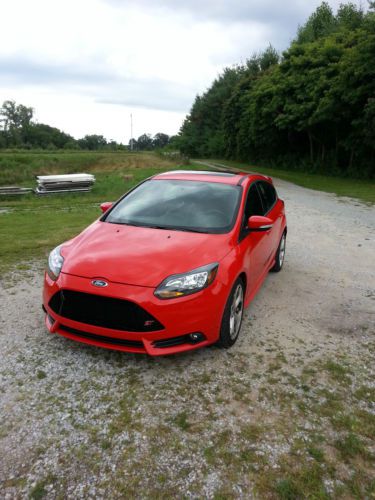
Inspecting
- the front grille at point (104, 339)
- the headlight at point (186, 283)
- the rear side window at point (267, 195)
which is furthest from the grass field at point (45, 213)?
the rear side window at point (267, 195)

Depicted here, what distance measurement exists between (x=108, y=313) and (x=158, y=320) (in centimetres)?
42

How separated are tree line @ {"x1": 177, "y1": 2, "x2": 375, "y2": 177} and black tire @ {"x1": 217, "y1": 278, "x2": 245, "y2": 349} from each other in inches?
754

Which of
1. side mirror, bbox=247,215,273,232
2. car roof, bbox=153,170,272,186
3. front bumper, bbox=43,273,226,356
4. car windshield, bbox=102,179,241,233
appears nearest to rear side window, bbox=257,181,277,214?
car roof, bbox=153,170,272,186

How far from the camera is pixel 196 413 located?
9.93ft

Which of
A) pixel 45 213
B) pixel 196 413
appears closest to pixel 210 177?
pixel 196 413

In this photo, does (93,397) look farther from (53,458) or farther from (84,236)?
(84,236)

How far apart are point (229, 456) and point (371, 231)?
8271mm

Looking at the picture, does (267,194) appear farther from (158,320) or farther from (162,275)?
(158,320)

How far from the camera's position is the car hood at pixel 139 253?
11.4 ft

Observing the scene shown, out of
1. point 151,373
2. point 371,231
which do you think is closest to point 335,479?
point 151,373

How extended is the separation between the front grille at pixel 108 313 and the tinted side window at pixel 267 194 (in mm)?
2830

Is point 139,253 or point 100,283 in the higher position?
point 139,253

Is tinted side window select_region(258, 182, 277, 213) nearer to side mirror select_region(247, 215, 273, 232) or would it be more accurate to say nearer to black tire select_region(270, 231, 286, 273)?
black tire select_region(270, 231, 286, 273)

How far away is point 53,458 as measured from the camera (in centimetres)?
258
